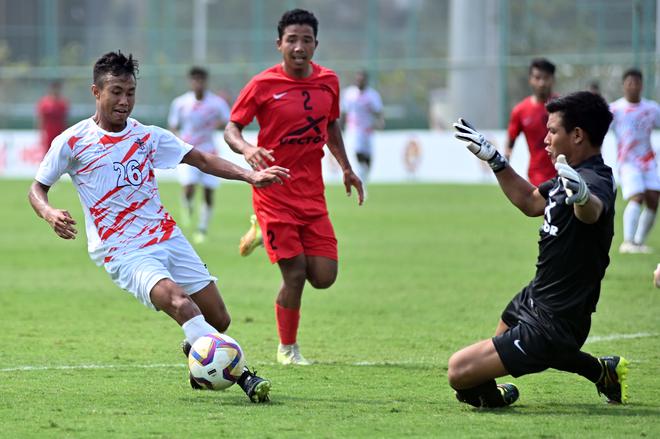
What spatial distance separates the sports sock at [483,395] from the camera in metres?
6.86

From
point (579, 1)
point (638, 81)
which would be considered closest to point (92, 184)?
point (638, 81)

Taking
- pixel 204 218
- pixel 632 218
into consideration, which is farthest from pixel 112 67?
pixel 204 218

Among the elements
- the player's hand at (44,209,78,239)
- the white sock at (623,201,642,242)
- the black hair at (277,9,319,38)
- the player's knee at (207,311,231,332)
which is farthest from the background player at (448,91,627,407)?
the white sock at (623,201,642,242)

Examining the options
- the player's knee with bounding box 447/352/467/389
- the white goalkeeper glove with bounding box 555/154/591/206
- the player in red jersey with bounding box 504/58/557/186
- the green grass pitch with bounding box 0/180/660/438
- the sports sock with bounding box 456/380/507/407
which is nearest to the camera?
the white goalkeeper glove with bounding box 555/154/591/206

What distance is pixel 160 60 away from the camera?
135ft

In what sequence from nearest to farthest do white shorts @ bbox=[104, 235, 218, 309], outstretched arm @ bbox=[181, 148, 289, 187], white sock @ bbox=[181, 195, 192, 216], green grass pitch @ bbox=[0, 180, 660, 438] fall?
green grass pitch @ bbox=[0, 180, 660, 438] < white shorts @ bbox=[104, 235, 218, 309] < outstretched arm @ bbox=[181, 148, 289, 187] < white sock @ bbox=[181, 195, 192, 216]

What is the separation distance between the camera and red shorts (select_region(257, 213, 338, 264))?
8.78 m

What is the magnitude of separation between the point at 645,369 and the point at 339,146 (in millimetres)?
2868

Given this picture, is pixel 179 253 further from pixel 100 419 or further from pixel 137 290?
pixel 100 419

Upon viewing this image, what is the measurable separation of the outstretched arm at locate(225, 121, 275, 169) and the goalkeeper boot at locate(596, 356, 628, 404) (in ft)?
8.20

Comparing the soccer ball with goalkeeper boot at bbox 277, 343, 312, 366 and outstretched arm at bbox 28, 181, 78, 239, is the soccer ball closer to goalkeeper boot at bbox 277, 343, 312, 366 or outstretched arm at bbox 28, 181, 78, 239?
outstretched arm at bbox 28, 181, 78, 239

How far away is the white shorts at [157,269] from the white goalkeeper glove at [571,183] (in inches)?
96.8

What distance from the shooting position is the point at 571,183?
6.07m

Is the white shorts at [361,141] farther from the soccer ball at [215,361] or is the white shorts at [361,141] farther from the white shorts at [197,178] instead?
the soccer ball at [215,361]
